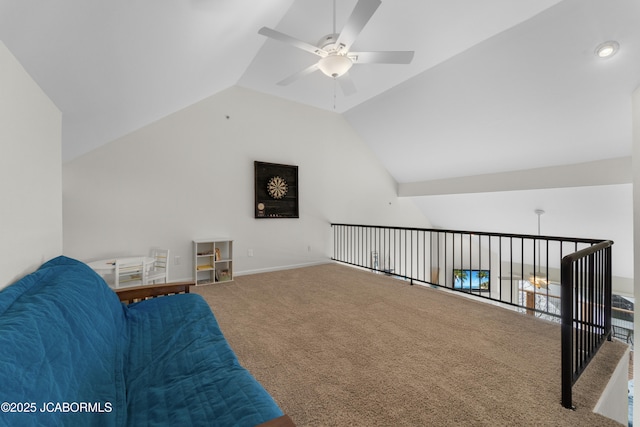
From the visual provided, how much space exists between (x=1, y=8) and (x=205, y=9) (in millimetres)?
1077

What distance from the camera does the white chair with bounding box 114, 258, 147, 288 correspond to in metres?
2.86

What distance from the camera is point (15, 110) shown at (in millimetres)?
1162

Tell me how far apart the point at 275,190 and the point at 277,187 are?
0.07 meters

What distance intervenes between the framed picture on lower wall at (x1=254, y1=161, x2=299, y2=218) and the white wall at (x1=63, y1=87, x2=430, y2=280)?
0.42 ft

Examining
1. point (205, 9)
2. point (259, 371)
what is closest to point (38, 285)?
point (259, 371)

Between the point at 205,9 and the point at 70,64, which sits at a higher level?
the point at 205,9

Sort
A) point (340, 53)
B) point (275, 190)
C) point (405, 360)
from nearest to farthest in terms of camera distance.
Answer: point (405, 360) < point (340, 53) < point (275, 190)

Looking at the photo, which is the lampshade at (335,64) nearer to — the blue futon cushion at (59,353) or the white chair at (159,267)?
the blue futon cushion at (59,353)

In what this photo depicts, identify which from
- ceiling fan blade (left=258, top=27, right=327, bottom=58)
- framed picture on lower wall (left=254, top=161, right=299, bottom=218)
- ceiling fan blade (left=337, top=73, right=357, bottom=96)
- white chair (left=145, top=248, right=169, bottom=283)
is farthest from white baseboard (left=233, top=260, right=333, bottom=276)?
ceiling fan blade (left=258, top=27, right=327, bottom=58)

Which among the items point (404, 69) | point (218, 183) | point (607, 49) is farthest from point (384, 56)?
point (218, 183)

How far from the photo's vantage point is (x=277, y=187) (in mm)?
4777

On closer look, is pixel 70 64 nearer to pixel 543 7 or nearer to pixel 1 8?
pixel 1 8

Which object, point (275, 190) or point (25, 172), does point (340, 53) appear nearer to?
point (25, 172)

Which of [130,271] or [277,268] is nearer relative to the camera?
[130,271]
